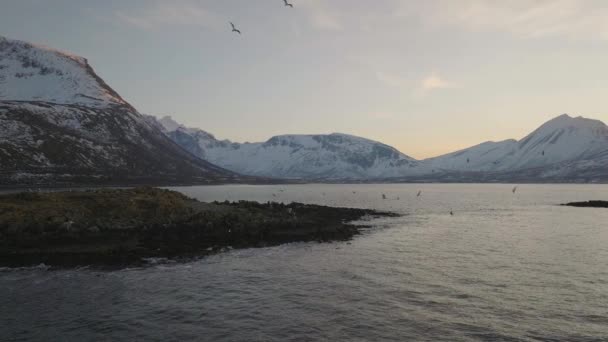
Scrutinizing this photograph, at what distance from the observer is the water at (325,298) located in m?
26.3

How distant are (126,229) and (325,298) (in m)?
38.1

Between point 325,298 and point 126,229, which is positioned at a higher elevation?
point 126,229

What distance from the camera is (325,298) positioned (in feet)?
109

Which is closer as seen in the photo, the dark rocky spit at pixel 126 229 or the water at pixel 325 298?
the water at pixel 325 298

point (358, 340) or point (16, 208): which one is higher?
point (16, 208)

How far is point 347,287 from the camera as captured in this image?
3669 centimetres

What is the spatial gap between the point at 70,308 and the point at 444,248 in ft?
139

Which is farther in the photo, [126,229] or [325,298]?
[126,229]

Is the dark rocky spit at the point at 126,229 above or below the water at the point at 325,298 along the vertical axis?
above

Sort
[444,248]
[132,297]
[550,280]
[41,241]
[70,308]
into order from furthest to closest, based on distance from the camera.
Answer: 1. [444,248]
2. [41,241]
3. [550,280]
4. [132,297]
5. [70,308]

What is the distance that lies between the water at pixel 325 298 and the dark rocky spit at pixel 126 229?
4475mm

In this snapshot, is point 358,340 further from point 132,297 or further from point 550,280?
point 550,280

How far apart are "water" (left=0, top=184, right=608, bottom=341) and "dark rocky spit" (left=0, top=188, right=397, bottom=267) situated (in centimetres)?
447

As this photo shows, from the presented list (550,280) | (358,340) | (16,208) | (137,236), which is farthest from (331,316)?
(16,208)
